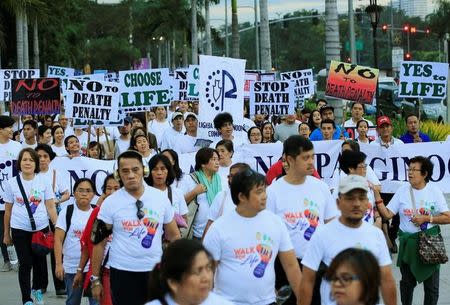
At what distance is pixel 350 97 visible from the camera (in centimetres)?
1828

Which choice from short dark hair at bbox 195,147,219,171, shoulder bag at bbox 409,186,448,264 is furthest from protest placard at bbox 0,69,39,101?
shoulder bag at bbox 409,186,448,264

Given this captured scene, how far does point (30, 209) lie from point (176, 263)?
6.87 m

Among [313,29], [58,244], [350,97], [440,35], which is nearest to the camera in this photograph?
[58,244]

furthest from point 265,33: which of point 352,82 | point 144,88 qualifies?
point 352,82

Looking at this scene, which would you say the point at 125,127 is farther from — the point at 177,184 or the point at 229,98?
the point at 177,184

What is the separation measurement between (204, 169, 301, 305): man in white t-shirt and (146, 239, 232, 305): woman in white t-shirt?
6.68ft

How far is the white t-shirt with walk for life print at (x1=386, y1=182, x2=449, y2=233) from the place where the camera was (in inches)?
385

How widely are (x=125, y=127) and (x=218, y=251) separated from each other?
980 cm

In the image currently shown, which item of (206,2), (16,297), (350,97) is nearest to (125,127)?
(350,97)

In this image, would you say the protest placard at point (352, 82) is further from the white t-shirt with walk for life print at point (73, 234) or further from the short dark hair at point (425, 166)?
the white t-shirt with walk for life print at point (73, 234)

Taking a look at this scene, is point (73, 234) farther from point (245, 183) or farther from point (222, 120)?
point (222, 120)

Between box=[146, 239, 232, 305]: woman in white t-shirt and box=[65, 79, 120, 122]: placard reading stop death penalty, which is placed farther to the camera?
box=[65, 79, 120, 122]: placard reading stop death penalty

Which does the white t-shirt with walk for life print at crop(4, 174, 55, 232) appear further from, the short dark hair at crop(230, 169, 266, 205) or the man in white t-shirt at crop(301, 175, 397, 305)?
the man in white t-shirt at crop(301, 175, 397, 305)

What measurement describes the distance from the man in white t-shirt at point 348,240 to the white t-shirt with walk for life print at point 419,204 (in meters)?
3.30
